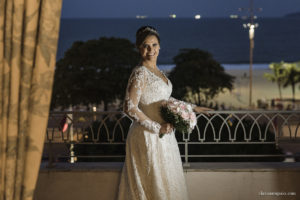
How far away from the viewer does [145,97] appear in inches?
110

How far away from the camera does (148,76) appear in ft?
9.09

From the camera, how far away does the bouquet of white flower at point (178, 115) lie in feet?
8.98

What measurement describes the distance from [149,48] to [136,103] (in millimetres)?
468

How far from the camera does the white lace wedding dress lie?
108 inches

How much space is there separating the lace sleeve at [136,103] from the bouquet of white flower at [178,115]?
0.11m

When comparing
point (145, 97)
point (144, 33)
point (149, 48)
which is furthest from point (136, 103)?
point (144, 33)

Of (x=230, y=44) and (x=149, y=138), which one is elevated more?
(x=230, y=44)

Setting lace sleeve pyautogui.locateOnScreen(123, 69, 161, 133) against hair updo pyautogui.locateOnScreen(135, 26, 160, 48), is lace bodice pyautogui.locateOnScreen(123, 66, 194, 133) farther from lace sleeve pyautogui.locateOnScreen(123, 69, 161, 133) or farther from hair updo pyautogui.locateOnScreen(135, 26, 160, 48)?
hair updo pyautogui.locateOnScreen(135, 26, 160, 48)

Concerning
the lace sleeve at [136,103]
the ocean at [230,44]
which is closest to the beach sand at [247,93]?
the ocean at [230,44]

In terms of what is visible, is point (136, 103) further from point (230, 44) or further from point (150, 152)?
point (230, 44)

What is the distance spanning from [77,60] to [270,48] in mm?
99756

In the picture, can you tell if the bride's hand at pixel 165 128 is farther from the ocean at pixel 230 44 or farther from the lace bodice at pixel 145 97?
the ocean at pixel 230 44

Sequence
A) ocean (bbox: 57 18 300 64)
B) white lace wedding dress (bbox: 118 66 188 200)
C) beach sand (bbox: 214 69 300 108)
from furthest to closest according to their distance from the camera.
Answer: ocean (bbox: 57 18 300 64) < beach sand (bbox: 214 69 300 108) < white lace wedding dress (bbox: 118 66 188 200)

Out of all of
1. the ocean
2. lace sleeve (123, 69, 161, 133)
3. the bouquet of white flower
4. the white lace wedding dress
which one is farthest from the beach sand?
lace sleeve (123, 69, 161, 133)
